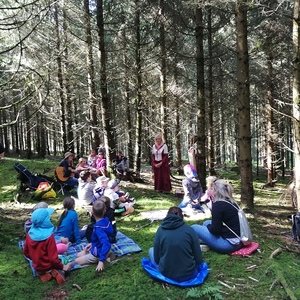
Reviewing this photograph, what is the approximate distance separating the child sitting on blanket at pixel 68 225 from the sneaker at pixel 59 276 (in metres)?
1.15

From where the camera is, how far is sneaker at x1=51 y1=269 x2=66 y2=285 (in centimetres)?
428

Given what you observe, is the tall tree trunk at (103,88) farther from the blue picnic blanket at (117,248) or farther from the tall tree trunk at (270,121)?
the tall tree trunk at (270,121)

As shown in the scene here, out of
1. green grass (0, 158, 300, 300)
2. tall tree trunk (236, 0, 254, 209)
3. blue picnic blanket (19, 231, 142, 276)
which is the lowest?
green grass (0, 158, 300, 300)

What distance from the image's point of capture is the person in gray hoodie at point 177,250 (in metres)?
3.99

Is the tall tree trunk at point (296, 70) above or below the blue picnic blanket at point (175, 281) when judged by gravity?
above

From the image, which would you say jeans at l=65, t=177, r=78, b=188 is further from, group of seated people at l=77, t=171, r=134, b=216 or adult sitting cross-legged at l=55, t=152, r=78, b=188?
group of seated people at l=77, t=171, r=134, b=216

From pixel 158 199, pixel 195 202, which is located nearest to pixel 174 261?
pixel 195 202

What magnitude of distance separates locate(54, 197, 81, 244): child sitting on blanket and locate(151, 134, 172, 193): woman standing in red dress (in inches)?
173

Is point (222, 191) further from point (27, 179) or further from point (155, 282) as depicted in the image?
point (27, 179)

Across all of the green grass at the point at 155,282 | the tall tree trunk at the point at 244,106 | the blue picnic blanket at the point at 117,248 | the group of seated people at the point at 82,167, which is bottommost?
the green grass at the point at 155,282

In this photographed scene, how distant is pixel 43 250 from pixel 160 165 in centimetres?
570

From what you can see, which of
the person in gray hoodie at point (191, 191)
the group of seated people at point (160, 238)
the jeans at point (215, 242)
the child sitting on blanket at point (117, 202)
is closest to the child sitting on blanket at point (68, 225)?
the group of seated people at point (160, 238)

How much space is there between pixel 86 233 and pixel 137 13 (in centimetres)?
811

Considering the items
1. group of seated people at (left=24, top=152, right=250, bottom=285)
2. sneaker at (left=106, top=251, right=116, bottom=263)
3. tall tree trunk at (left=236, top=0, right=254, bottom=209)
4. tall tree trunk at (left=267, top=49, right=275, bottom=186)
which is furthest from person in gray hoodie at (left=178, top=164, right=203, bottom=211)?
tall tree trunk at (left=267, top=49, right=275, bottom=186)
